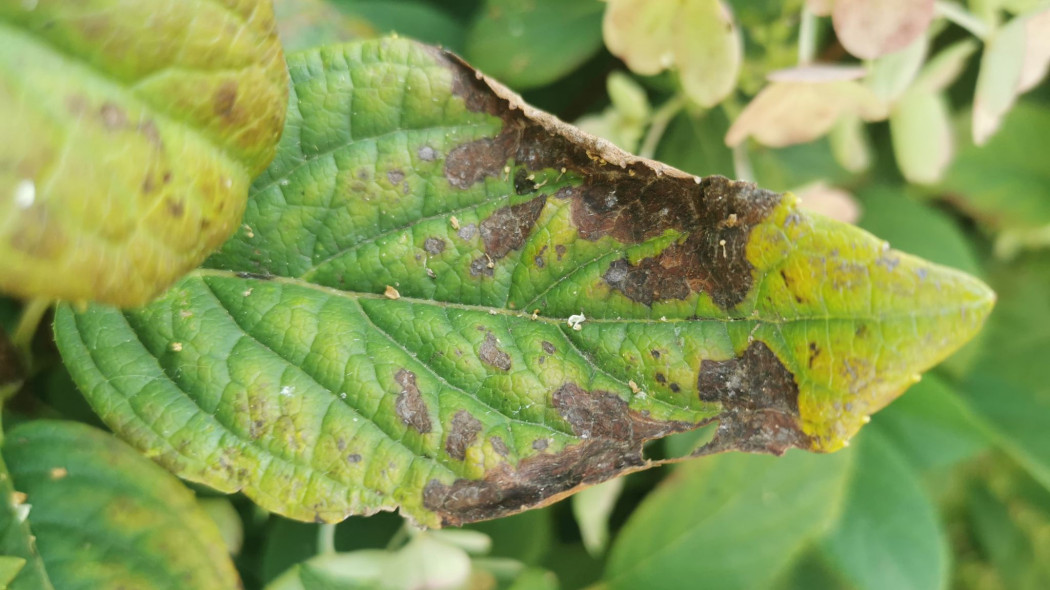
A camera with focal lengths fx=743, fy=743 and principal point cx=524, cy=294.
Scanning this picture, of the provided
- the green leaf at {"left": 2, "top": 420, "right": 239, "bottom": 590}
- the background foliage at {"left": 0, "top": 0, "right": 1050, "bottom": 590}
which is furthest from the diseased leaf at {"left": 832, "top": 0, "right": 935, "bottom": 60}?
the green leaf at {"left": 2, "top": 420, "right": 239, "bottom": 590}

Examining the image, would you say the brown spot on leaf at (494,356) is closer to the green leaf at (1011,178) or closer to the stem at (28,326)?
the stem at (28,326)

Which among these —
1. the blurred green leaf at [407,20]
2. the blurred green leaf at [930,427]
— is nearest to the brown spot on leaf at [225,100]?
the blurred green leaf at [407,20]

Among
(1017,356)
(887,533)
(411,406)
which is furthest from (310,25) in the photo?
(1017,356)

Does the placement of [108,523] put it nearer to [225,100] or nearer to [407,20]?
[225,100]

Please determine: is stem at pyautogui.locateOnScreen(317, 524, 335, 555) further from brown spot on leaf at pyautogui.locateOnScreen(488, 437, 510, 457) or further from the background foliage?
brown spot on leaf at pyautogui.locateOnScreen(488, 437, 510, 457)

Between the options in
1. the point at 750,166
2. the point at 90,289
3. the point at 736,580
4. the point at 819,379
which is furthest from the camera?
the point at 750,166

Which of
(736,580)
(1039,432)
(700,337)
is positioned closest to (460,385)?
(700,337)

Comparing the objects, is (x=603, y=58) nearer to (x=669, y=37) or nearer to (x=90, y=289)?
(x=669, y=37)
